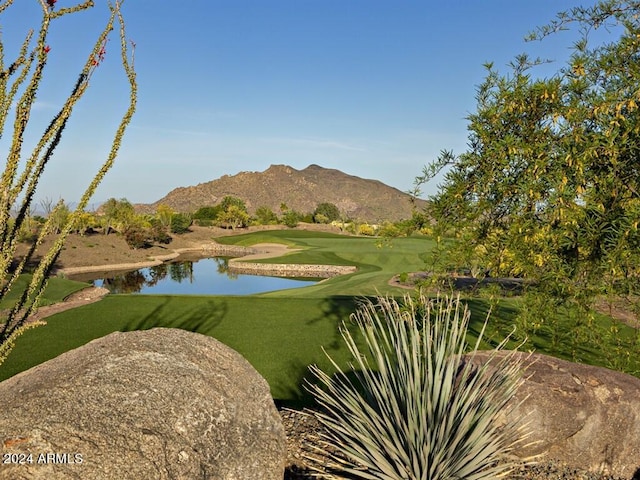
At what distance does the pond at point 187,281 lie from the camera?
1272 inches

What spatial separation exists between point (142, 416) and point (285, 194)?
6592 inches

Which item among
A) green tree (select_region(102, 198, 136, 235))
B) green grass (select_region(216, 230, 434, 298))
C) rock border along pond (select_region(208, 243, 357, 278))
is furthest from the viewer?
green tree (select_region(102, 198, 136, 235))

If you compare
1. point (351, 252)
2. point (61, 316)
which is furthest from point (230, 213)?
point (61, 316)

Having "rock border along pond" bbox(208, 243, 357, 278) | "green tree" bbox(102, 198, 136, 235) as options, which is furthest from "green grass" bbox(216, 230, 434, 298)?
"green tree" bbox(102, 198, 136, 235)

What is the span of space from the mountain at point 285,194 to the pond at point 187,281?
363 ft

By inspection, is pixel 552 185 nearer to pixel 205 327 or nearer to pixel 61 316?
pixel 205 327

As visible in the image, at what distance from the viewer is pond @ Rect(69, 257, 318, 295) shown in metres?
32.3

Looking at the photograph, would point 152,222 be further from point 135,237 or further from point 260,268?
point 260,268

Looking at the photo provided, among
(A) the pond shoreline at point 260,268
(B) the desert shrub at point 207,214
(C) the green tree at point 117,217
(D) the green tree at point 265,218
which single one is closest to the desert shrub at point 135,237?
(C) the green tree at point 117,217

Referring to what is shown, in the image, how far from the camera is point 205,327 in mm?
11617

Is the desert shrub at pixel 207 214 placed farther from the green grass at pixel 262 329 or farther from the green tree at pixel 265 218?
the green grass at pixel 262 329

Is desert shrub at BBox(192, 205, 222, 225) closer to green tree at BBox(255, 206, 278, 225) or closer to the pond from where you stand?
green tree at BBox(255, 206, 278, 225)

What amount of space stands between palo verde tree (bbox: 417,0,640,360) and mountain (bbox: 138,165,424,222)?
144 m

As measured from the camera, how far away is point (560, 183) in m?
4.21
